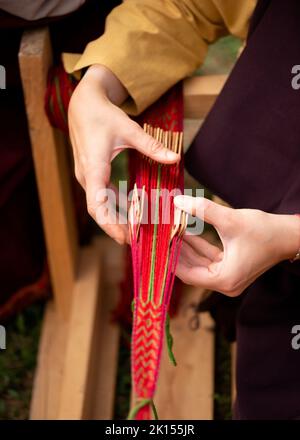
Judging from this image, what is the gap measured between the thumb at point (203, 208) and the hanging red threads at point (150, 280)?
0.02 metres

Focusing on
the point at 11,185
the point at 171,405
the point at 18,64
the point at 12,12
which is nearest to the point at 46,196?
the point at 11,185

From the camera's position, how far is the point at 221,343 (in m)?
1.56

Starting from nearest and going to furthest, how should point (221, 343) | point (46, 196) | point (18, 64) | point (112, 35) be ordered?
point (112, 35), point (18, 64), point (46, 196), point (221, 343)

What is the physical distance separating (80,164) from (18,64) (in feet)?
1.10

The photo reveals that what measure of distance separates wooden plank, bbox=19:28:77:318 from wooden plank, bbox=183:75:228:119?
234mm

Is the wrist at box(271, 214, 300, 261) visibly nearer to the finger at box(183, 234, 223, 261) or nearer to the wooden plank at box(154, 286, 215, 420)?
the finger at box(183, 234, 223, 261)

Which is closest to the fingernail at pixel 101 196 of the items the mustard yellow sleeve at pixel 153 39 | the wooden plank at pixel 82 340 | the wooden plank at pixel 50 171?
the mustard yellow sleeve at pixel 153 39

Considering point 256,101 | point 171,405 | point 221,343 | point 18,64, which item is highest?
point 18,64

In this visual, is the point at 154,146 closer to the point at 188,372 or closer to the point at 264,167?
the point at 264,167

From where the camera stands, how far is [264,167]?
97 centimetres

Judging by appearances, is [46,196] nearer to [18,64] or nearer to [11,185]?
[11,185]

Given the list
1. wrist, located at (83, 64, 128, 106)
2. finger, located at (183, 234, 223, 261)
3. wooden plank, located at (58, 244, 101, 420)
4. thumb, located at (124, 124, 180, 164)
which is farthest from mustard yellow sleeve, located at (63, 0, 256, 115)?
wooden plank, located at (58, 244, 101, 420)

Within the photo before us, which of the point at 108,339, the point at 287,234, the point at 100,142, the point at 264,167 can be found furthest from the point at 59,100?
the point at 108,339

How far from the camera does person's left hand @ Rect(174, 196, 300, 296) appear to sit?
31.4 inches
